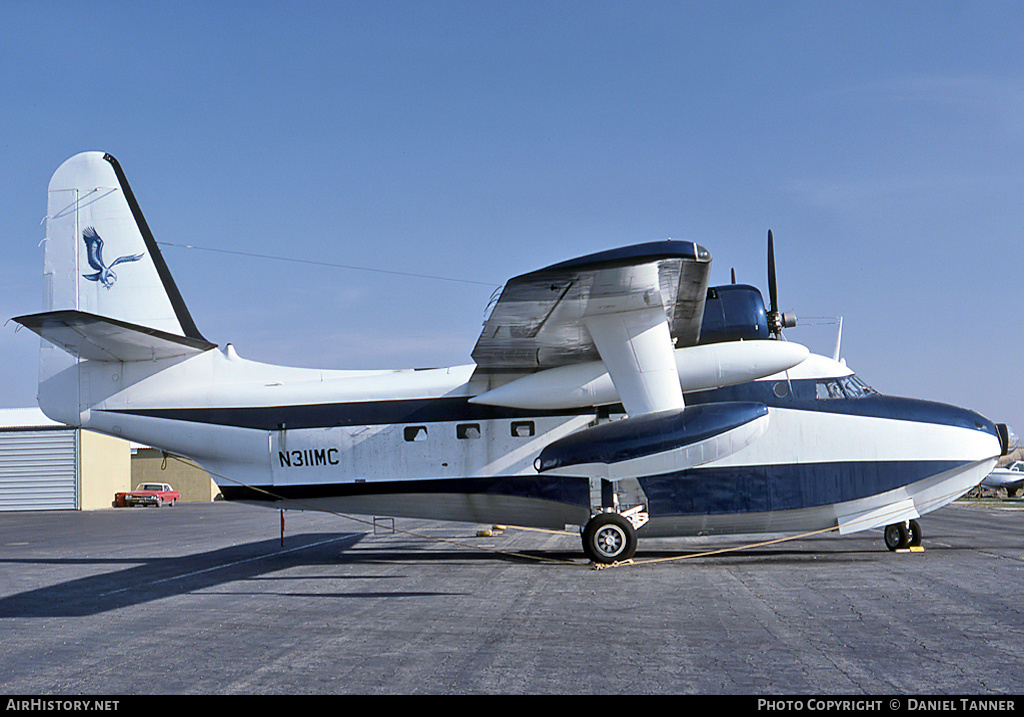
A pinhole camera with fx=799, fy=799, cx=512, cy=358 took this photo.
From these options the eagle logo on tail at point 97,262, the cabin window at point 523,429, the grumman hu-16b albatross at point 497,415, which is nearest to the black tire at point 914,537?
the grumman hu-16b albatross at point 497,415

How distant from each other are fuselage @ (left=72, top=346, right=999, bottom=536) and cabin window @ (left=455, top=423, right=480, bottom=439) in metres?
0.02

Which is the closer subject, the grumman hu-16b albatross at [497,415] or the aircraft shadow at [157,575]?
the aircraft shadow at [157,575]

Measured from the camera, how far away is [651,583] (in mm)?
11102

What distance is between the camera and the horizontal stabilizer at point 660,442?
10.5 metres

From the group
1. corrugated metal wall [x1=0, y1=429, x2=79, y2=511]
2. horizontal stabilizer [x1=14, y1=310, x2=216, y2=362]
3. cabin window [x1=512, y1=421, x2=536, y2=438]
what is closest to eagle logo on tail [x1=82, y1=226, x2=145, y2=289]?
horizontal stabilizer [x1=14, y1=310, x2=216, y2=362]

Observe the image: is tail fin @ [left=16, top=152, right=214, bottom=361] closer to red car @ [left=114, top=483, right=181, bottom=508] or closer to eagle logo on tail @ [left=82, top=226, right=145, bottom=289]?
eagle logo on tail @ [left=82, top=226, right=145, bottom=289]

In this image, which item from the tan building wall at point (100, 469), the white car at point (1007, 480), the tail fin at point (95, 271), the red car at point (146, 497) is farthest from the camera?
the red car at point (146, 497)

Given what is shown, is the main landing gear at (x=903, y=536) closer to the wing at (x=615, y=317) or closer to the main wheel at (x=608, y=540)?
the main wheel at (x=608, y=540)

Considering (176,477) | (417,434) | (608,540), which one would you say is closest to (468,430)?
(417,434)

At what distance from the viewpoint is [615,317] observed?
11.4 metres

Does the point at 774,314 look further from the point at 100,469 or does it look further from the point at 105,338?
the point at 100,469

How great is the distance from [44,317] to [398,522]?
58.3 ft

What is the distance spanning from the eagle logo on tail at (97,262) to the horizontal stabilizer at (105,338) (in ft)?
4.91
